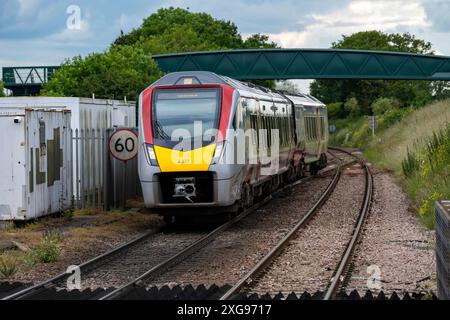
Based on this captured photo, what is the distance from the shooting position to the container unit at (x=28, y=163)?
19594 mm

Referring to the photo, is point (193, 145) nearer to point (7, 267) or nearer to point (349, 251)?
point (349, 251)

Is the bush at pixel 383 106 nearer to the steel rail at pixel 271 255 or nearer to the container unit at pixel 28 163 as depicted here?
the steel rail at pixel 271 255

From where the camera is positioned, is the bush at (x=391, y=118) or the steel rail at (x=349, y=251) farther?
the bush at (x=391, y=118)

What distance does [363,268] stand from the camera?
14297 millimetres

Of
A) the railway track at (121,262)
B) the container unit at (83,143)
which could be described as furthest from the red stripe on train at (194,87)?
the container unit at (83,143)

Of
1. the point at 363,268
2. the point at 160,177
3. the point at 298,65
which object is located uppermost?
the point at 298,65

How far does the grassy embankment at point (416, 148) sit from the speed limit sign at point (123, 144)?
21.6ft

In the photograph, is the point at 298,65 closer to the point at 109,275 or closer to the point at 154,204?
the point at 154,204

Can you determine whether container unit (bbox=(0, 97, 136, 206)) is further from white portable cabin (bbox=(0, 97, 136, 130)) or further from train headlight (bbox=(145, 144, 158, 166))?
train headlight (bbox=(145, 144, 158, 166))

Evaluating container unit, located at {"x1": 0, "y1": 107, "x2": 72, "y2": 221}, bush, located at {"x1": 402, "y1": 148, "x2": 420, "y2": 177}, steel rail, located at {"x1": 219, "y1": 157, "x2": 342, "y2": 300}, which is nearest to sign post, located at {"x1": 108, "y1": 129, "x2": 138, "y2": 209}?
container unit, located at {"x1": 0, "y1": 107, "x2": 72, "y2": 221}

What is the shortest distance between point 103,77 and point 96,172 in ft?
37.9
